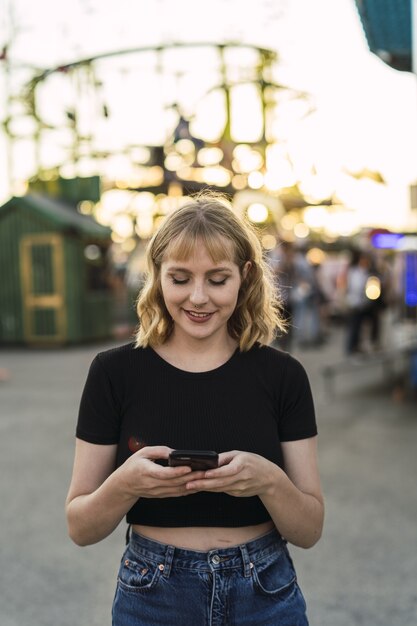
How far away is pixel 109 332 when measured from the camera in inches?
702

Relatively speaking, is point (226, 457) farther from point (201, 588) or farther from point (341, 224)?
point (341, 224)

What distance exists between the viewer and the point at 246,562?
1733 mm

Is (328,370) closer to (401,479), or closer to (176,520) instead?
(401,479)

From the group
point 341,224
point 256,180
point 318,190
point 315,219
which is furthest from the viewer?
point 341,224

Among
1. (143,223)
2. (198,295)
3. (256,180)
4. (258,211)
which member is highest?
(256,180)

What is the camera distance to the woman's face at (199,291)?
5.80ft

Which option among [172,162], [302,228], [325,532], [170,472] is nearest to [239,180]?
[172,162]

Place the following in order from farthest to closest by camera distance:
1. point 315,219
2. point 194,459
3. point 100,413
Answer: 1. point 315,219
2. point 100,413
3. point 194,459

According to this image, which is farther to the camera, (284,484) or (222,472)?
(284,484)

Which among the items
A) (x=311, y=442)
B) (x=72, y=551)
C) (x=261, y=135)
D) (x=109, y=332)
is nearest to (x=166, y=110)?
(x=261, y=135)

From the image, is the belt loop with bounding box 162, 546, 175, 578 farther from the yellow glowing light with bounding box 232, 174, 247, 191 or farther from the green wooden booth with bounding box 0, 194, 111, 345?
the yellow glowing light with bounding box 232, 174, 247, 191

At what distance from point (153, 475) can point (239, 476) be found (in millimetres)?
174

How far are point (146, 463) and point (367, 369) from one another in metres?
11.2

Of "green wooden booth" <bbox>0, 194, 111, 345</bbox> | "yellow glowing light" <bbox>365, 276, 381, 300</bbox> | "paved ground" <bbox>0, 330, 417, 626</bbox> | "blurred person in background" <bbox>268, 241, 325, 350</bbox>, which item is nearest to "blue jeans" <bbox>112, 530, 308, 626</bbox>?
"paved ground" <bbox>0, 330, 417, 626</bbox>
